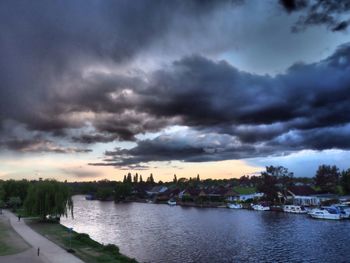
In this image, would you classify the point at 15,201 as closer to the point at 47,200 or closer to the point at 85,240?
the point at 47,200

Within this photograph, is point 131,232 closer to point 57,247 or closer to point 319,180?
point 57,247

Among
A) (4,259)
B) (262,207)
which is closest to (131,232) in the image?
(4,259)

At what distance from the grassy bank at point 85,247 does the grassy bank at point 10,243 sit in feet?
13.2

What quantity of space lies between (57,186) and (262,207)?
6522cm

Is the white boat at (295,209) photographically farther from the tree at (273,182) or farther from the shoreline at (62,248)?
the shoreline at (62,248)

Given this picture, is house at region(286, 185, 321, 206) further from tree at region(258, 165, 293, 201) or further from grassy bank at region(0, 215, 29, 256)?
grassy bank at region(0, 215, 29, 256)

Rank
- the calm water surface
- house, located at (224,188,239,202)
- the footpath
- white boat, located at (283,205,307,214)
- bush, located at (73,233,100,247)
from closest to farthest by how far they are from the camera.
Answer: the footpath
the calm water surface
bush, located at (73,233,100,247)
white boat, located at (283,205,307,214)
house, located at (224,188,239,202)

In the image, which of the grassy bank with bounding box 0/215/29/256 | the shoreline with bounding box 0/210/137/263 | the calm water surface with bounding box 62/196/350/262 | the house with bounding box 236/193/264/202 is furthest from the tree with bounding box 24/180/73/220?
the house with bounding box 236/193/264/202

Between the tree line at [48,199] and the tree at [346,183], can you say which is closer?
the tree line at [48,199]

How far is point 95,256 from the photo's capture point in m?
41.9

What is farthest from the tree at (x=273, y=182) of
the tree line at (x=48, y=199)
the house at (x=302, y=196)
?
the tree line at (x=48, y=199)

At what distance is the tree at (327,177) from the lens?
5733 inches

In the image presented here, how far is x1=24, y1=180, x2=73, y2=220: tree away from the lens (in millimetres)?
72625

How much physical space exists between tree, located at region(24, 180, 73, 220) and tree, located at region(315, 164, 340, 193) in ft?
353
